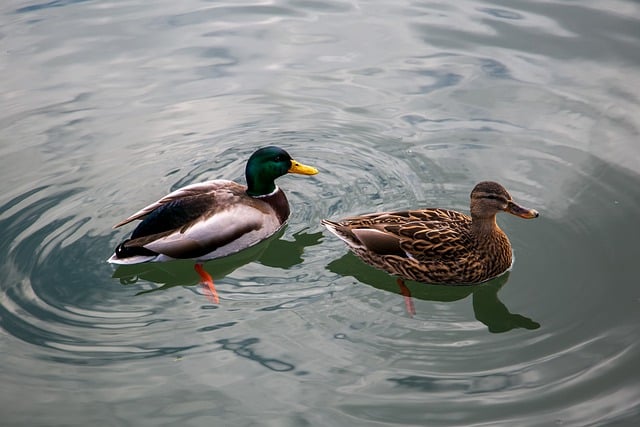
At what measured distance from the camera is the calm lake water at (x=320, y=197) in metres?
5.54

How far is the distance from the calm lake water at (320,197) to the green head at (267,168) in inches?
18.0

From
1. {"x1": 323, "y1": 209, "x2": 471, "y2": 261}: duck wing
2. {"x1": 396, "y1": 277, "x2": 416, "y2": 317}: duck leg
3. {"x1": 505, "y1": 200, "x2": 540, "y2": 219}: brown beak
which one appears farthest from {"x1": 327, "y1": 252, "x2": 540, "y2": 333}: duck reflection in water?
{"x1": 505, "y1": 200, "x2": 540, "y2": 219}: brown beak

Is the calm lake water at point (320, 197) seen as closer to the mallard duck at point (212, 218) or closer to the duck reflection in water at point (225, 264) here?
the duck reflection in water at point (225, 264)

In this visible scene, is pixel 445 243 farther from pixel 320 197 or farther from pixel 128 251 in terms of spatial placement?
pixel 128 251

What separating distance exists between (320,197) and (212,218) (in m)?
1.26

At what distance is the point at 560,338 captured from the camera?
19.1ft

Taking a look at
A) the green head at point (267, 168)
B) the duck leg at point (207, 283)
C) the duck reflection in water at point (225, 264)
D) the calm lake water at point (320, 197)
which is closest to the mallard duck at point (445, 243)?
the calm lake water at point (320, 197)

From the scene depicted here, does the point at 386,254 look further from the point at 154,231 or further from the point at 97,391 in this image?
the point at 97,391

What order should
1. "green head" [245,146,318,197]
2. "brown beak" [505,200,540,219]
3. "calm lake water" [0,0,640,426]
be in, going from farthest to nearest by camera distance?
"green head" [245,146,318,197] < "brown beak" [505,200,540,219] < "calm lake water" [0,0,640,426]

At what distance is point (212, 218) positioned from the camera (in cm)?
695

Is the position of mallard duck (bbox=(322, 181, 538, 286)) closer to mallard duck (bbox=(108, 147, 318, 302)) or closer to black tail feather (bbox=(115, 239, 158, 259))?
mallard duck (bbox=(108, 147, 318, 302))

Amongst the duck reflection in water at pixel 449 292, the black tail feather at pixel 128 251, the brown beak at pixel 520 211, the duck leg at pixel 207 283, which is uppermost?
the brown beak at pixel 520 211

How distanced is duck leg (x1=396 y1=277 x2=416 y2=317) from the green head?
145cm

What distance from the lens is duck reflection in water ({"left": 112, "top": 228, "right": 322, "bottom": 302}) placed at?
22.3ft
